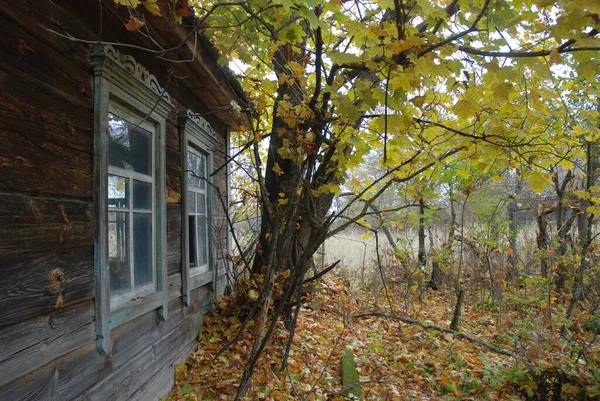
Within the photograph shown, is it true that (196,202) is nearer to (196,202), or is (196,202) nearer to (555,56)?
(196,202)

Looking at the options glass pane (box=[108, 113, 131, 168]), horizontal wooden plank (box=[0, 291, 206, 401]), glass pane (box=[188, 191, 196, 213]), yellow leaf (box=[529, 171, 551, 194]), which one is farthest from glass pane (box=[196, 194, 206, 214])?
yellow leaf (box=[529, 171, 551, 194])

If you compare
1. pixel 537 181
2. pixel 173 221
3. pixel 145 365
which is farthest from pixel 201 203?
pixel 537 181

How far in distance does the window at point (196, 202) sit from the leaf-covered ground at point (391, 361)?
68cm

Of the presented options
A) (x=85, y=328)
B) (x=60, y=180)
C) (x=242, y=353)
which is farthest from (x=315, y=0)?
(x=242, y=353)

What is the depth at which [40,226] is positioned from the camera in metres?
1.90

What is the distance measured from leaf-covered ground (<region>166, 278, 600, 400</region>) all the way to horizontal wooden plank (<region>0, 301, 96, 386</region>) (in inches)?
61.2

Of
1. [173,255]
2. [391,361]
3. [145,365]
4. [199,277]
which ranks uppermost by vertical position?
[173,255]

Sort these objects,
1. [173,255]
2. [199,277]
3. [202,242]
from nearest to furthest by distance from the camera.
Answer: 1. [173,255]
2. [199,277]
3. [202,242]

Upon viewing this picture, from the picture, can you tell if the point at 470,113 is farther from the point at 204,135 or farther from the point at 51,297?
the point at 204,135

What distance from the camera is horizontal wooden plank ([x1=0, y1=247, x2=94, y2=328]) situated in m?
1.69

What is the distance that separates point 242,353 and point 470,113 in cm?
341

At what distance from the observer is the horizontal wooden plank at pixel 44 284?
1.69 metres

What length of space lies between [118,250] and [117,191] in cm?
42

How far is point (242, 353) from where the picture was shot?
4.37 meters
